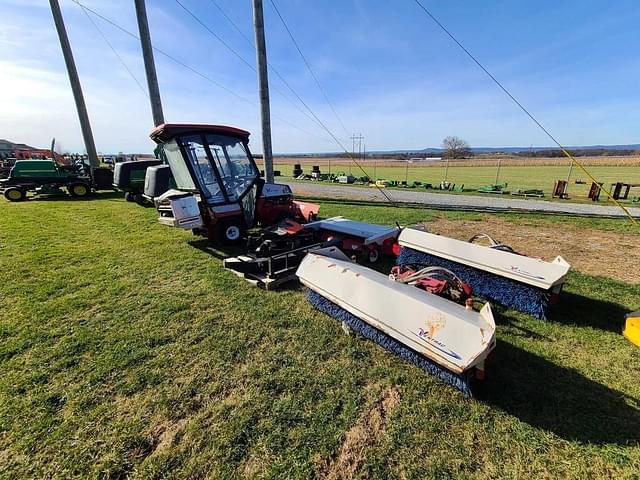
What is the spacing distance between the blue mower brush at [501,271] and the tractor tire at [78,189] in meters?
15.4

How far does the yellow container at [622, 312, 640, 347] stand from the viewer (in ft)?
9.73

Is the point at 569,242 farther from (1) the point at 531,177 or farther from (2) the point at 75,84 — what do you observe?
(1) the point at 531,177

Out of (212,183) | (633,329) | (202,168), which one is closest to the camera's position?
(633,329)

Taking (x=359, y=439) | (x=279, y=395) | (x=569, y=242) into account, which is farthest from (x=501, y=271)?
(x=569, y=242)

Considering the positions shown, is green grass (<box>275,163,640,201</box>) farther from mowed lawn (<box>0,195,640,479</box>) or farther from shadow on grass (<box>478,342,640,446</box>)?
shadow on grass (<box>478,342,640,446</box>)

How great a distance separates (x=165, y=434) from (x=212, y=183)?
474 centimetres

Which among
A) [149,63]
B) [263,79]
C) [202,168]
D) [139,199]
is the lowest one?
[139,199]

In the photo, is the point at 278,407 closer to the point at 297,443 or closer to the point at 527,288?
the point at 297,443

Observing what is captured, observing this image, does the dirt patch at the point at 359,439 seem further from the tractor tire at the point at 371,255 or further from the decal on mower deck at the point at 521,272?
the tractor tire at the point at 371,255

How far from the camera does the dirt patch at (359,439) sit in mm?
1854

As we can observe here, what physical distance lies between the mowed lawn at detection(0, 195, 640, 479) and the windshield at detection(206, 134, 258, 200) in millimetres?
2728

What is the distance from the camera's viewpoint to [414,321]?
2.42 m

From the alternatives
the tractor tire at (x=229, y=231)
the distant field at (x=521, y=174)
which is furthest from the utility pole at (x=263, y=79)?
the distant field at (x=521, y=174)

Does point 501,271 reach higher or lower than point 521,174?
higher
